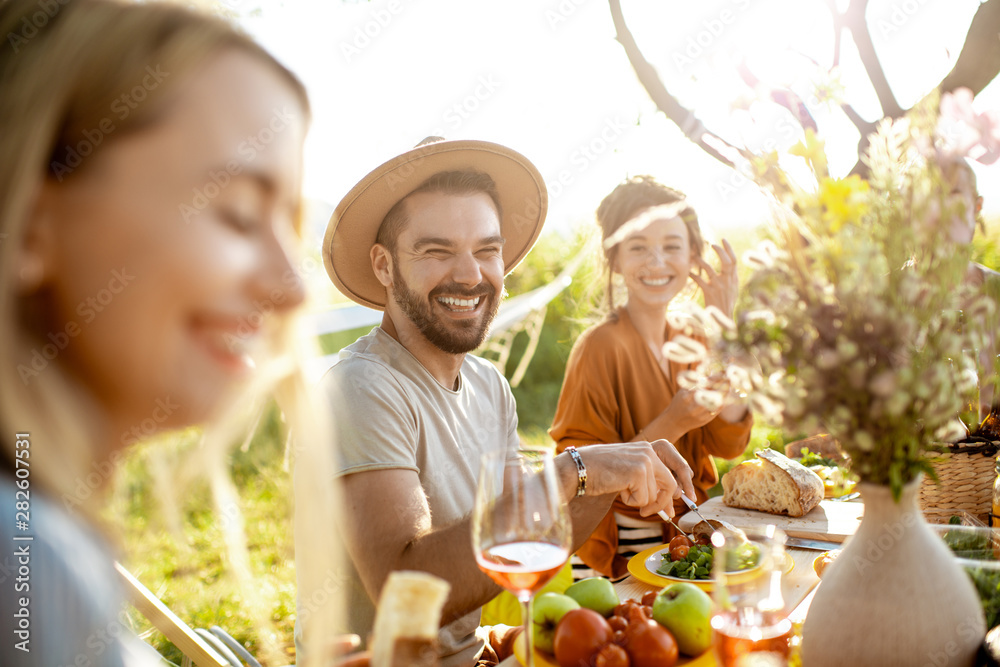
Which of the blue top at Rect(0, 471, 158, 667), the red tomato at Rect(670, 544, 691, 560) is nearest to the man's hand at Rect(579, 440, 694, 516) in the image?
the red tomato at Rect(670, 544, 691, 560)

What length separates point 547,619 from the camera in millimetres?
1213

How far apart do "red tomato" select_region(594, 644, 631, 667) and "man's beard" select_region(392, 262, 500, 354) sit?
3.53 feet

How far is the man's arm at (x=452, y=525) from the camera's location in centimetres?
142

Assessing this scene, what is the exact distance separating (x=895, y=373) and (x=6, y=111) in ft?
3.20

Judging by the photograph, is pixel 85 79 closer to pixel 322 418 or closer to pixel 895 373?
pixel 322 418

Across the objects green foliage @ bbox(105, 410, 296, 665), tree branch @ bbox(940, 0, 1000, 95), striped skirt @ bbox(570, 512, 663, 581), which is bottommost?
green foliage @ bbox(105, 410, 296, 665)

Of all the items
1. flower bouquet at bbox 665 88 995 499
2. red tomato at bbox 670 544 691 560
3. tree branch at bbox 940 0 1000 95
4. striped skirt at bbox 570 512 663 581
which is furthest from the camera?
tree branch at bbox 940 0 1000 95

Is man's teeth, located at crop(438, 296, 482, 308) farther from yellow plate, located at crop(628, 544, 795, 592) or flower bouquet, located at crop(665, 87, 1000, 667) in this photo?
flower bouquet, located at crop(665, 87, 1000, 667)

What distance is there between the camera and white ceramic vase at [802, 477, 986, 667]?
911 millimetres

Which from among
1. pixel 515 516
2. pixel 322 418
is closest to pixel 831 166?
pixel 515 516

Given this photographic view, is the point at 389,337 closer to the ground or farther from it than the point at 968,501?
farther from it

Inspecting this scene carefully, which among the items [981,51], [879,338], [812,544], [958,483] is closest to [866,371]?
[879,338]

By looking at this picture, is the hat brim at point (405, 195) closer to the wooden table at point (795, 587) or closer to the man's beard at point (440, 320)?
the man's beard at point (440, 320)

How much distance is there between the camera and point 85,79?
26.7 inches
